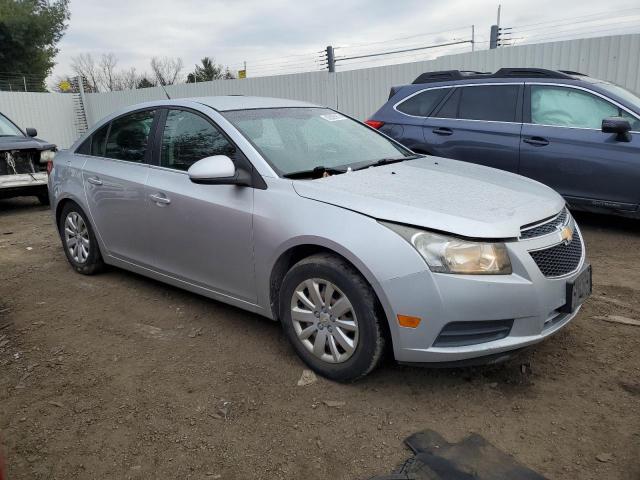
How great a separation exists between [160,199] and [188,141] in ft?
1.53

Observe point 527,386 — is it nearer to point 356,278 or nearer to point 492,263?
point 492,263

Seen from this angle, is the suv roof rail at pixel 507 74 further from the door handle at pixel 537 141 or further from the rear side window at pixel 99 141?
the rear side window at pixel 99 141

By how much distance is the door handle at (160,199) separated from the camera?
149 inches

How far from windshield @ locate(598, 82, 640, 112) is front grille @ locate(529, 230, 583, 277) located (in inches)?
133

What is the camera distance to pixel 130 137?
4410 mm

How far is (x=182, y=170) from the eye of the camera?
12.5ft

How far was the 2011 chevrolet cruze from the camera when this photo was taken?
2.63 m

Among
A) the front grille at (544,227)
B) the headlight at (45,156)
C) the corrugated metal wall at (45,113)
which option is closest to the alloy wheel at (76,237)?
the front grille at (544,227)

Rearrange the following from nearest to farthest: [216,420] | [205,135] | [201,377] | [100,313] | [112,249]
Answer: [216,420]
[201,377]
[205,135]
[100,313]
[112,249]

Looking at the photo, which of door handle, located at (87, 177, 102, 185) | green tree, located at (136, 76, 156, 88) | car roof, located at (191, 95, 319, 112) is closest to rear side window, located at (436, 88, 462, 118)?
car roof, located at (191, 95, 319, 112)

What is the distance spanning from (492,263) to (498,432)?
811mm

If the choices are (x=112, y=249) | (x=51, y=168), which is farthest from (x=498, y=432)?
(x=51, y=168)

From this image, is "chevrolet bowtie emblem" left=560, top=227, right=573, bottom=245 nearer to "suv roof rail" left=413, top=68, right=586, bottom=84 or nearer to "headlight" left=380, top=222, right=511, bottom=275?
"headlight" left=380, top=222, right=511, bottom=275

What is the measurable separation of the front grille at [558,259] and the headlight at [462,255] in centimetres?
20
